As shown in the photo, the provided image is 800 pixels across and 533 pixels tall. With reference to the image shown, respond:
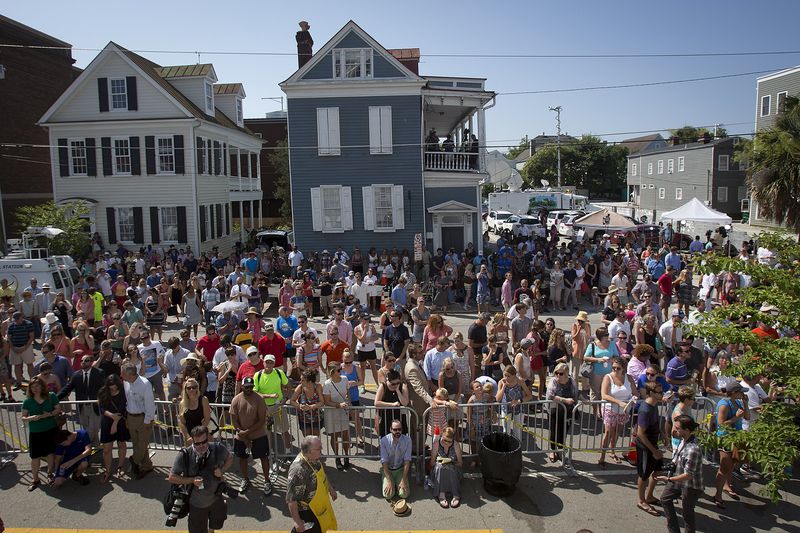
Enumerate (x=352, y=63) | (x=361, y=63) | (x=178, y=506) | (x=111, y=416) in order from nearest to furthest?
(x=178, y=506)
(x=111, y=416)
(x=361, y=63)
(x=352, y=63)

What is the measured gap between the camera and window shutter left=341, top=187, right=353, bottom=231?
24672 mm

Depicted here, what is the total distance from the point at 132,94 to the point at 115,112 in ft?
3.74

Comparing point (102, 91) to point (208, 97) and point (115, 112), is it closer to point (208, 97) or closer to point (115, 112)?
point (115, 112)

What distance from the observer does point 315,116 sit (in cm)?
2419

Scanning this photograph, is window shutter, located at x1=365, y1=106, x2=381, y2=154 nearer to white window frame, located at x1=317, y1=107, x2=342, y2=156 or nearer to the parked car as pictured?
white window frame, located at x1=317, y1=107, x2=342, y2=156

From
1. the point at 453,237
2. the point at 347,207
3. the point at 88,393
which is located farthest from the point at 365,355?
the point at 453,237

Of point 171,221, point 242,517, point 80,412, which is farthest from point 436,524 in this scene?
point 171,221

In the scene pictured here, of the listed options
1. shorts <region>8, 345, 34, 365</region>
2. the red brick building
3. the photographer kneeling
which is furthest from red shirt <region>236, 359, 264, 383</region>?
the red brick building

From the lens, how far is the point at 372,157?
80.5 feet

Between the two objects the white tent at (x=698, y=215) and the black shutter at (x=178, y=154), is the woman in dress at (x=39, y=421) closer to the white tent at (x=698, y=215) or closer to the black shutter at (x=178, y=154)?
the black shutter at (x=178, y=154)

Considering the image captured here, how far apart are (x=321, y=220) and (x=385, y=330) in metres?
14.1

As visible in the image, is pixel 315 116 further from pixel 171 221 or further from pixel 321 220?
pixel 171 221

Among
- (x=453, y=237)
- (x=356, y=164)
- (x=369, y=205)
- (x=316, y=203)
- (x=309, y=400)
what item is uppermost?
(x=356, y=164)

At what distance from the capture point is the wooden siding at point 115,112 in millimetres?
26781
